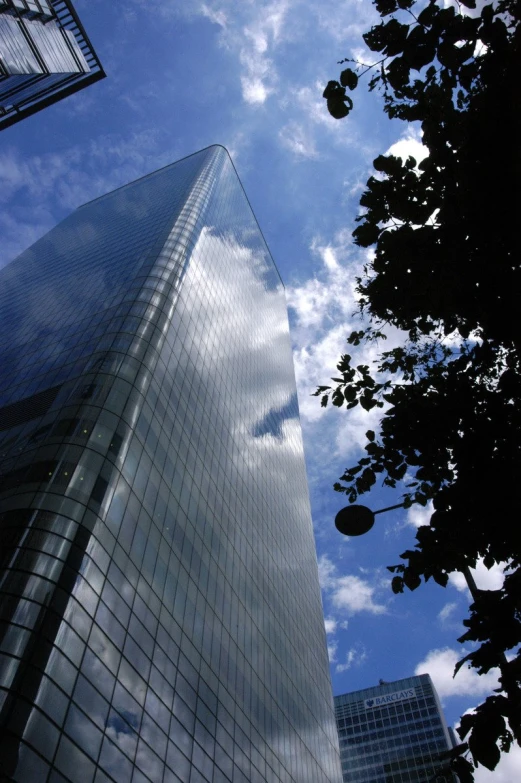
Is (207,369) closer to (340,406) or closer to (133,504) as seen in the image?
(133,504)

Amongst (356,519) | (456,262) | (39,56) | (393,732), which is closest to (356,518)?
(356,519)

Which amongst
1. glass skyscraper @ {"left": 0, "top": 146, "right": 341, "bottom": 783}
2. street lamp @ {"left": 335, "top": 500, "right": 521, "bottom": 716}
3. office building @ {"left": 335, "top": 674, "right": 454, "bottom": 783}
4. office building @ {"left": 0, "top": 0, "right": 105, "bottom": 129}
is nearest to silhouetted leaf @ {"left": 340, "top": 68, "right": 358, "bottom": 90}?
street lamp @ {"left": 335, "top": 500, "right": 521, "bottom": 716}

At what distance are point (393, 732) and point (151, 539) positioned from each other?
4750 inches

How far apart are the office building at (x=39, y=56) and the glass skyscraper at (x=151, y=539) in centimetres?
2017

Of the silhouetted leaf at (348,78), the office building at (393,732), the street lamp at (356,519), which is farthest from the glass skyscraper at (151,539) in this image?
the office building at (393,732)

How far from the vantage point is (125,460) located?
2823cm

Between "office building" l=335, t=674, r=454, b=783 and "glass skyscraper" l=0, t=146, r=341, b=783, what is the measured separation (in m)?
68.6

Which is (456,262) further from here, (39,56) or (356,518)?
(39,56)

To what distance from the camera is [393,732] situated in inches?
4695

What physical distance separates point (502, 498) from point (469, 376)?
2.09 metres

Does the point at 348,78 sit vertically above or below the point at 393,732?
below

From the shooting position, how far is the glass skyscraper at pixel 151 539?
62.8 feet

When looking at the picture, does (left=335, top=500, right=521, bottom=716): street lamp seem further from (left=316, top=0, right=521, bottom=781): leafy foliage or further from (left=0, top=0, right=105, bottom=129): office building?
(left=0, top=0, right=105, bottom=129): office building

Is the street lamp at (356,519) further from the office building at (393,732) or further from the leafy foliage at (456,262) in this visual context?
the office building at (393,732)
